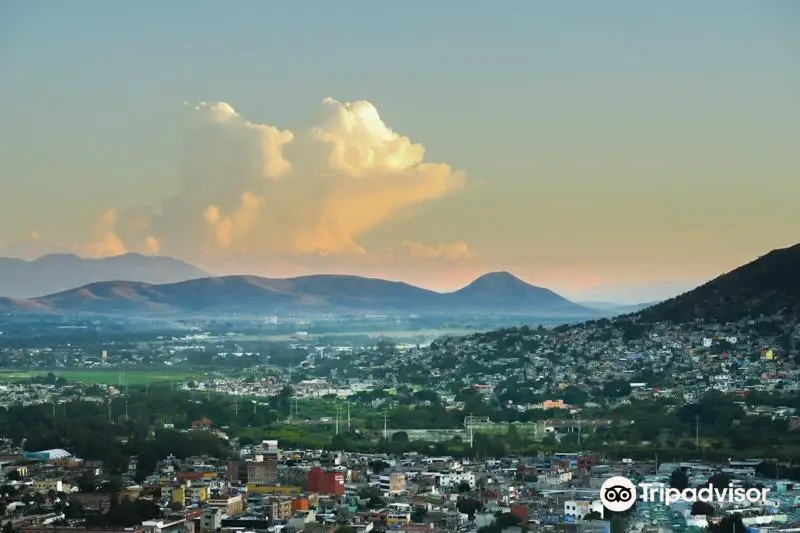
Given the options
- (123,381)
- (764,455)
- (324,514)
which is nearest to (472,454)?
(764,455)

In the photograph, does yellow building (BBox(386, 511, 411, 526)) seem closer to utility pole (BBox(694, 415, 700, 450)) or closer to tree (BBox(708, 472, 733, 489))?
tree (BBox(708, 472, 733, 489))

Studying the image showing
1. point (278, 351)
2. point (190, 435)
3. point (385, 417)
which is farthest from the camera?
point (278, 351)

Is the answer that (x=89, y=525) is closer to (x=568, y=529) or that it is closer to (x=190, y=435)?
(x=568, y=529)

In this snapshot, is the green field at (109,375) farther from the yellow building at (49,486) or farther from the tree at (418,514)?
the tree at (418,514)

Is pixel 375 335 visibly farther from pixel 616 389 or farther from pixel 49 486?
pixel 49 486

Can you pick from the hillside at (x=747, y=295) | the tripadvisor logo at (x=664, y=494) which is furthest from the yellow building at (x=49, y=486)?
the hillside at (x=747, y=295)
